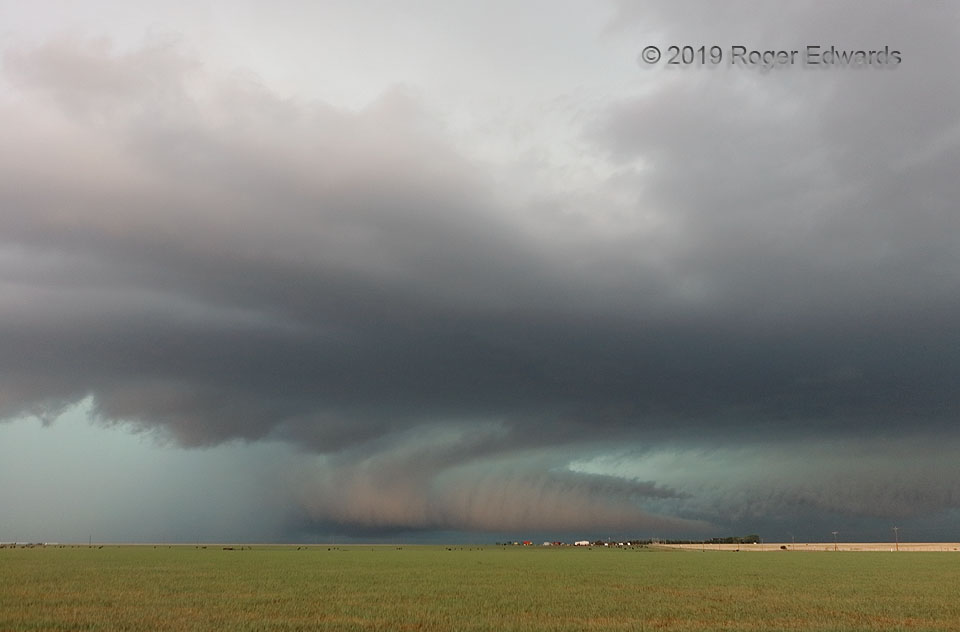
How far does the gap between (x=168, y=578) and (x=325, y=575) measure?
696 inches

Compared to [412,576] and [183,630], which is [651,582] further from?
[183,630]

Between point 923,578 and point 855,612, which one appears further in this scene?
point 923,578

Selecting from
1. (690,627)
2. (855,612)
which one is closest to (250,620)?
(690,627)

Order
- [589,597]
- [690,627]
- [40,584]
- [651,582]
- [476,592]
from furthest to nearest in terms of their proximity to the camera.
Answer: [651,582] → [40,584] → [476,592] → [589,597] → [690,627]

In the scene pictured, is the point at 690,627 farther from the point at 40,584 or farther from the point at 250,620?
the point at 40,584

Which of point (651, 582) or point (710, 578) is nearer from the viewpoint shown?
point (651, 582)

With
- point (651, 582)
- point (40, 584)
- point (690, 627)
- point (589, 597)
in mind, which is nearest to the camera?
point (690, 627)

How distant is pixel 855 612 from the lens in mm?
50375

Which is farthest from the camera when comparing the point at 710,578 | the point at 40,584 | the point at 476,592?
A: the point at 710,578

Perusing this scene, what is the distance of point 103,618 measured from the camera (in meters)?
43.1

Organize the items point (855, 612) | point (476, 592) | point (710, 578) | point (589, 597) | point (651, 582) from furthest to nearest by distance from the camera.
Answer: point (710, 578) → point (651, 582) → point (476, 592) → point (589, 597) → point (855, 612)

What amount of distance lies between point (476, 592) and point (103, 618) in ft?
100

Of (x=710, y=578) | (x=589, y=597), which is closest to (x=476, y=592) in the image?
(x=589, y=597)

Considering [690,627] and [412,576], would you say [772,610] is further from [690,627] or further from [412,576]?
[412,576]
